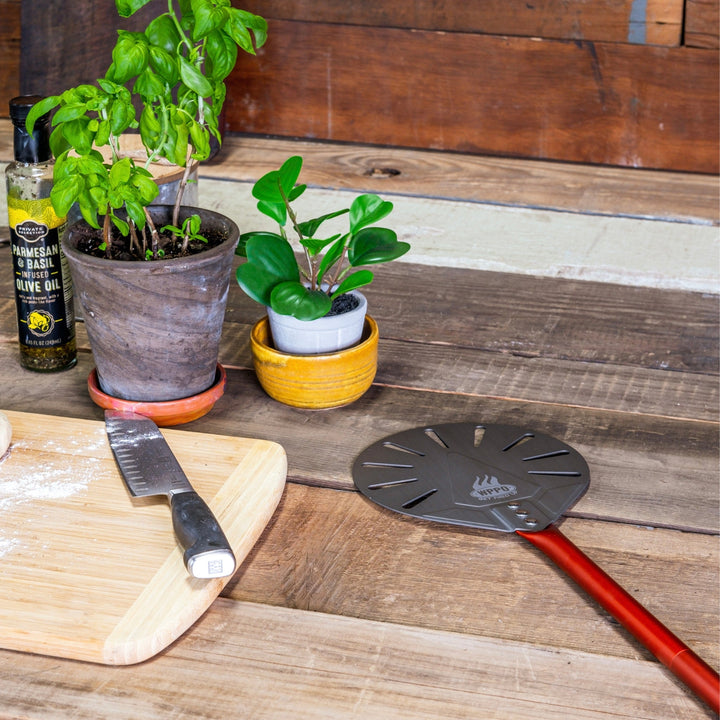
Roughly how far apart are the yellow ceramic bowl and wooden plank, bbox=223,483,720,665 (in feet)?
0.52

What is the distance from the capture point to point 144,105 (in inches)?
32.5

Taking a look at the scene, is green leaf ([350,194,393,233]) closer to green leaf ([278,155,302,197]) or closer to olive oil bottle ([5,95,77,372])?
green leaf ([278,155,302,197])

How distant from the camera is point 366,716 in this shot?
643 mm

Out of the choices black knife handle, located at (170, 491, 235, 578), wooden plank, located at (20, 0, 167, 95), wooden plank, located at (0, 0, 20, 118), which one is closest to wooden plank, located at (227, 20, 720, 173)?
wooden plank, located at (20, 0, 167, 95)

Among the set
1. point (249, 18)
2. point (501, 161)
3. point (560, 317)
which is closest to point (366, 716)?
point (249, 18)

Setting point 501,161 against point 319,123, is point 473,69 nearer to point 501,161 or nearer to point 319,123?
point 501,161

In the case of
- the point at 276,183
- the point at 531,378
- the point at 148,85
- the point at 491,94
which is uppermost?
the point at 148,85

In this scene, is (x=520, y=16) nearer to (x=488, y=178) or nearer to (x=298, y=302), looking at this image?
(x=488, y=178)

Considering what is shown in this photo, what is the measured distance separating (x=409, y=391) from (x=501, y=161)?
99cm

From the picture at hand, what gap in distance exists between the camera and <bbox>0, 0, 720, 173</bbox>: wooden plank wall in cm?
184

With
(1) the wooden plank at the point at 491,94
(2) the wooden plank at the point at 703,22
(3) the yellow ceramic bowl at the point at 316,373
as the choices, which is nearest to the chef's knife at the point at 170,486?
(3) the yellow ceramic bowl at the point at 316,373

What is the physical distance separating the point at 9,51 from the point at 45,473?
→ 1552mm

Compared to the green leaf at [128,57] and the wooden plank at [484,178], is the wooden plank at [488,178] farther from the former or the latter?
the green leaf at [128,57]

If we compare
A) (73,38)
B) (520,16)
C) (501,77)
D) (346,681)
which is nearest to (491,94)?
(501,77)
